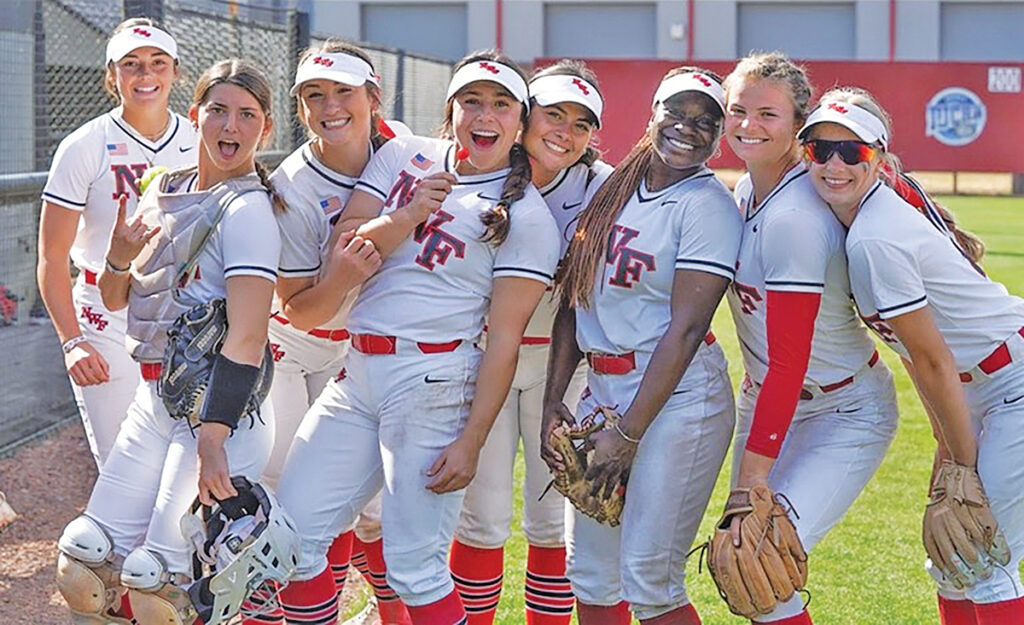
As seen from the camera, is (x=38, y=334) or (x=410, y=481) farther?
(x=38, y=334)

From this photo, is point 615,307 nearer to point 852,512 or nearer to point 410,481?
point 410,481

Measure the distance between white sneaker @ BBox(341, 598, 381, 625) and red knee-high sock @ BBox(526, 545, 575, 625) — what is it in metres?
0.68

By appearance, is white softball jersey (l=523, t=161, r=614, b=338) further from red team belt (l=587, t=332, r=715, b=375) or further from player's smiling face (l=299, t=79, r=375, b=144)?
player's smiling face (l=299, t=79, r=375, b=144)

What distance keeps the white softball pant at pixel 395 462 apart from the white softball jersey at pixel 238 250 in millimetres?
414

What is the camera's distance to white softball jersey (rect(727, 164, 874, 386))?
138 inches

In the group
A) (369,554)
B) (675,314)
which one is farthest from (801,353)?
(369,554)

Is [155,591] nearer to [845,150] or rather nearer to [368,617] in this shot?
[368,617]

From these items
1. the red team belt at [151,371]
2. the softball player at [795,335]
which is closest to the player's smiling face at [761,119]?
the softball player at [795,335]

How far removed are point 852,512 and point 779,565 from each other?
2869mm

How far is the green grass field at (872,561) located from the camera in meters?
4.97

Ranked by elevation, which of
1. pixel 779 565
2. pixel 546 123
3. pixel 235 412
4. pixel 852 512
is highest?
pixel 546 123

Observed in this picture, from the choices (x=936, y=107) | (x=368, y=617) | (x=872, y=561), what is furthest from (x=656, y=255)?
(x=936, y=107)

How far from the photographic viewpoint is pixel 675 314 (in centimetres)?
366

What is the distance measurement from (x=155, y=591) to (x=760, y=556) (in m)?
1.56
